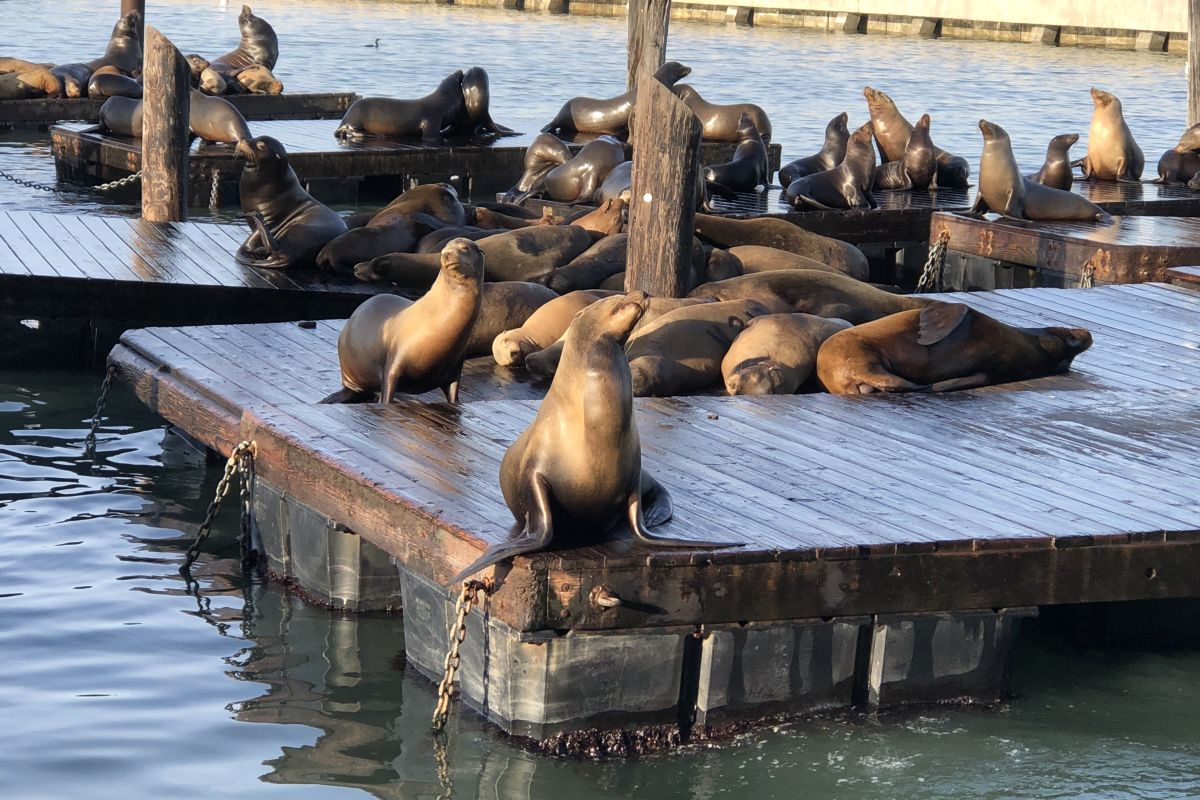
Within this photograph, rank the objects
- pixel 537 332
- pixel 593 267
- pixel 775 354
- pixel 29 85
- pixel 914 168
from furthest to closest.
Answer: pixel 29 85 → pixel 914 168 → pixel 593 267 → pixel 537 332 → pixel 775 354

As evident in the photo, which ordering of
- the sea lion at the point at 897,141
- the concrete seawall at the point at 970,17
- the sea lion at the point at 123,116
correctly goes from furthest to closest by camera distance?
the concrete seawall at the point at 970,17 < the sea lion at the point at 123,116 < the sea lion at the point at 897,141

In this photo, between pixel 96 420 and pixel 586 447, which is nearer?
pixel 586 447

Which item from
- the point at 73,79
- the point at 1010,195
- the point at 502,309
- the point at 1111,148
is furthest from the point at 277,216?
the point at 73,79

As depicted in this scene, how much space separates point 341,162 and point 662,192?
287 inches

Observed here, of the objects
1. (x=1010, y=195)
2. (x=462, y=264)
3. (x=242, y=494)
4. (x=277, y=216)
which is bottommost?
(x=242, y=494)

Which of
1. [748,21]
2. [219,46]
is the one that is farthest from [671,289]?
[748,21]

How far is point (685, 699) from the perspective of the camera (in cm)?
459

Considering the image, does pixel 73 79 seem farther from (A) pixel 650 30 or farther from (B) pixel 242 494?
(B) pixel 242 494

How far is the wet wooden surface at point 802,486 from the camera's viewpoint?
4.45 m

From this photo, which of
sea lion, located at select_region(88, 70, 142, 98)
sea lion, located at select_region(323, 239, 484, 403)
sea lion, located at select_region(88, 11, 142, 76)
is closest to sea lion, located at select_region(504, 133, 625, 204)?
sea lion, located at select_region(323, 239, 484, 403)

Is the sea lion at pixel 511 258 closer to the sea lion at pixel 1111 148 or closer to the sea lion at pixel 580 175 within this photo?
the sea lion at pixel 580 175

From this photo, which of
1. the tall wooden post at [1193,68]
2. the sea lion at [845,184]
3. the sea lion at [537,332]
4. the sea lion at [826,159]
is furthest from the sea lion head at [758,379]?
the tall wooden post at [1193,68]

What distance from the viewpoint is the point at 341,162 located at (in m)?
14.2

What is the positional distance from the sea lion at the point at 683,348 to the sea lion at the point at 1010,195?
474 cm
